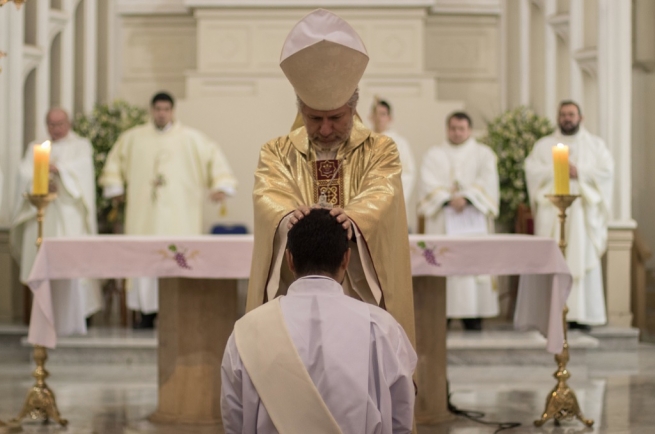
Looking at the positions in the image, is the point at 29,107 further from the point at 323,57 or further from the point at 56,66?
the point at 323,57

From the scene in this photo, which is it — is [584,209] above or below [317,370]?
above

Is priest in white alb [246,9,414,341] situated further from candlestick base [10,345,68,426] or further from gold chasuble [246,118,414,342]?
candlestick base [10,345,68,426]

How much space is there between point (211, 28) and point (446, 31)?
268cm

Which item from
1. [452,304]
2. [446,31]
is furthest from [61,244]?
[446,31]

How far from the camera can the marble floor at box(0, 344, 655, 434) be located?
5238 millimetres

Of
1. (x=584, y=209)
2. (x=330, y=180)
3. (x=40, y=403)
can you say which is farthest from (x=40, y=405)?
(x=584, y=209)

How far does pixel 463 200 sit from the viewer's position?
8.27 meters

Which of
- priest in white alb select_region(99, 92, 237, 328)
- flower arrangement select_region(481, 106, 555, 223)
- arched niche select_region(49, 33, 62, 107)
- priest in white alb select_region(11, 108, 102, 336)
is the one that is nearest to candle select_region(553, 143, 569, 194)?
priest in white alb select_region(99, 92, 237, 328)

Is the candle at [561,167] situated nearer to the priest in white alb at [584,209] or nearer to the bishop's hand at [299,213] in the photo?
the bishop's hand at [299,213]

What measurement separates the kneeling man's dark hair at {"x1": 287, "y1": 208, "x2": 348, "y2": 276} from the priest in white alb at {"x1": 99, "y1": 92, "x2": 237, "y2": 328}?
5.79 meters

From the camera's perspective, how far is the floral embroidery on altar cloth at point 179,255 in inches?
195

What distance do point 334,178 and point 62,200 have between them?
16.3 ft

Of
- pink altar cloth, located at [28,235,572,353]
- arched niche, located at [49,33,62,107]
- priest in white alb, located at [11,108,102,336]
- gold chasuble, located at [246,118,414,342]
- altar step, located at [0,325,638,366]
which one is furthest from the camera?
arched niche, located at [49,33,62,107]

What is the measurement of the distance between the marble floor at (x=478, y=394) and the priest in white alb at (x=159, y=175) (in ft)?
→ 4.83
